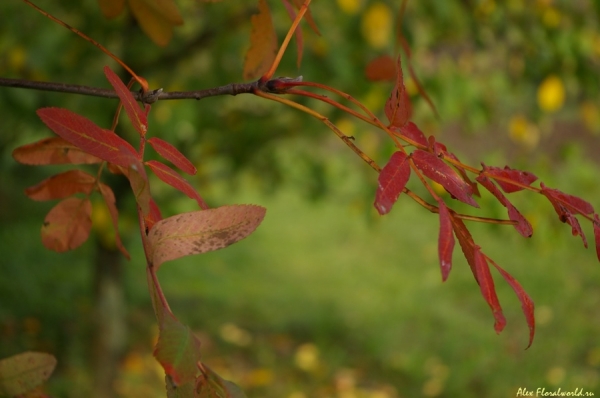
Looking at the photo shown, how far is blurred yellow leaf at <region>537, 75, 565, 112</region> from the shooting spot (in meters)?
1.59

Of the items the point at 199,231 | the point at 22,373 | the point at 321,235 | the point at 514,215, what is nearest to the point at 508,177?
the point at 514,215

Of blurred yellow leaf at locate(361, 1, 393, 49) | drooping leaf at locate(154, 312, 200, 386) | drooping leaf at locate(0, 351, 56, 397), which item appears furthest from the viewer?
blurred yellow leaf at locate(361, 1, 393, 49)

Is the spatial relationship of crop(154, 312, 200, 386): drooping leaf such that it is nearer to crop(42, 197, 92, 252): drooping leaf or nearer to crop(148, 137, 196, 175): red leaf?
crop(148, 137, 196, 175): red leaf

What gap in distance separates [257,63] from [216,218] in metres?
0.21

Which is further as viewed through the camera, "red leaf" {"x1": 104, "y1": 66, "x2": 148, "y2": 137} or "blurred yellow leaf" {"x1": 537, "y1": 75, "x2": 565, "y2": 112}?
"blurred yellow leaf" {"x1": 537, "y1": 75, "x2": 565, "y2": 112}

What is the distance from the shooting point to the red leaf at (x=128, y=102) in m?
0.38

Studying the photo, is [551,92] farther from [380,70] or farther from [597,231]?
[597,231]

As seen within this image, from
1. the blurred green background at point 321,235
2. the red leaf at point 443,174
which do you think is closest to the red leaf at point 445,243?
the red leaf at point 443,174

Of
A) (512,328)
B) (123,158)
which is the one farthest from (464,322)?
(123,158)

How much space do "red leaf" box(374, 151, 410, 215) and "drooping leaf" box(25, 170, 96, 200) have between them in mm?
250

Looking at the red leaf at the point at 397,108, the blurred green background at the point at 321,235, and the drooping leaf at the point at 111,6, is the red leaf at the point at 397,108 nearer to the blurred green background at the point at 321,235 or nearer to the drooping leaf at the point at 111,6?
the drooping leaf at the point at 111,6

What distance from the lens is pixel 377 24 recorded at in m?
1.48

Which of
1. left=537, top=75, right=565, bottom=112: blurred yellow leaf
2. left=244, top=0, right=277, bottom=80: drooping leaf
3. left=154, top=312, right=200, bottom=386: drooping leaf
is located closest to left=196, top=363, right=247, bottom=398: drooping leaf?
left=154, top=312, right=200, bottom=386: drooping leaf

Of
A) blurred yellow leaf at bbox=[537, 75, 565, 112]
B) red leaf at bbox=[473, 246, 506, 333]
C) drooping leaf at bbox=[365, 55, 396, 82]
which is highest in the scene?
blurred yellow leaf at bbox=[537, 75, 565, 112]
